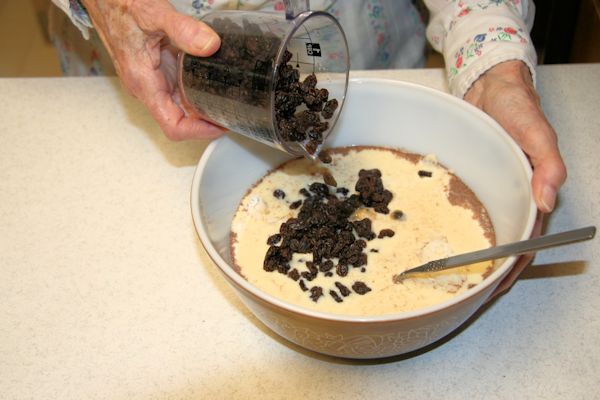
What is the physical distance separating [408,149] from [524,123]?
10.7 inches

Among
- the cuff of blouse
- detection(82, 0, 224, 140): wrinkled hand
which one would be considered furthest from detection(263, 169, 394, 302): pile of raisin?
the cuff of blouse

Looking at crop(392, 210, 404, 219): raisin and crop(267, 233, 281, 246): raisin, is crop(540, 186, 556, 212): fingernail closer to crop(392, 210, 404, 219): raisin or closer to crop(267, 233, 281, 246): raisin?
crop(392, 210, 404, 219): raisin

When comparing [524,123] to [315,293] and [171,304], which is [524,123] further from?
[171,304]

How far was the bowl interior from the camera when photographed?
1.11 metres

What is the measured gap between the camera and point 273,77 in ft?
3.18

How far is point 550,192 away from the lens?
3.31ft

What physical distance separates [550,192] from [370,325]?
1.31ft

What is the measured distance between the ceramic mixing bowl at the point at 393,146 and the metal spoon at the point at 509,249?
2 centimetres

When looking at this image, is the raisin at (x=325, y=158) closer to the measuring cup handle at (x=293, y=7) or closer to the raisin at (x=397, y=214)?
the raisin at (x=397, y=214)

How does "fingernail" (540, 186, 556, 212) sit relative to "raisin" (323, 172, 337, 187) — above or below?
above

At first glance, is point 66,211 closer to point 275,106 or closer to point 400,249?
point 275,106

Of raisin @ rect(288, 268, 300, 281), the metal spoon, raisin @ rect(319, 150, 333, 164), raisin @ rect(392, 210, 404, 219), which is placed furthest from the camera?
raisin @ rect(319, 150, 333, 164)

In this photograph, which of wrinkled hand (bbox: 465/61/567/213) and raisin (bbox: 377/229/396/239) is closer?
wrinkled hand (bbox: 465/61/567/213)

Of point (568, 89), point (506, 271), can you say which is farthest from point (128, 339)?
point (568, 89)
